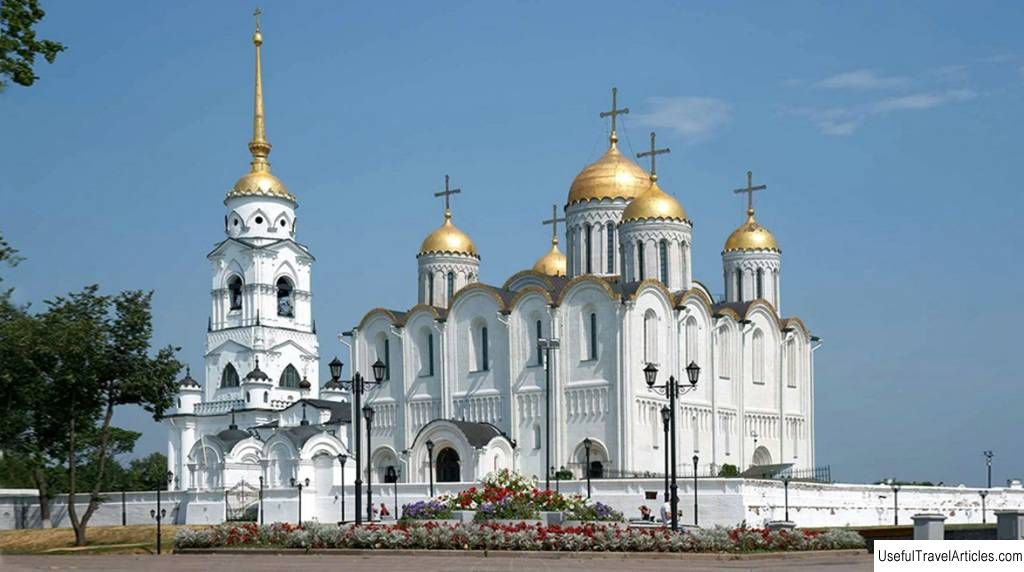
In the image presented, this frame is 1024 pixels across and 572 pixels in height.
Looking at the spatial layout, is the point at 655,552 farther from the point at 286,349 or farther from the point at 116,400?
the point at 286,349

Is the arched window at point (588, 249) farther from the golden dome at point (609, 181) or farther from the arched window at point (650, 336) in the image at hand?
the arched window at point (650, 336)

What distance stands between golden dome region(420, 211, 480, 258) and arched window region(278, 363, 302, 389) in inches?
630

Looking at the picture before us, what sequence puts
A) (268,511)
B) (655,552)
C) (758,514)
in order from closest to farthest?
(655,552), (758,514), (268,511)

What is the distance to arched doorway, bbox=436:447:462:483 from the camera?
64250 mm

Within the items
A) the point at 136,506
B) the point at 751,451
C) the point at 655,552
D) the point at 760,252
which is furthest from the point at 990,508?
the point at 655,552

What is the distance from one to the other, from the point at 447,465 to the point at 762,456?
15204 millimetres

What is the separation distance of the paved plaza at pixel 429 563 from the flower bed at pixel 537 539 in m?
0.44

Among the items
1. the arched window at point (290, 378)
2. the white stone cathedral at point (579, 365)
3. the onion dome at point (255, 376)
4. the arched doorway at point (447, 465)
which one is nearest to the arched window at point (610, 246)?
the white stone cathedral at point (579, 365)

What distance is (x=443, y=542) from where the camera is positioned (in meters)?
28.7

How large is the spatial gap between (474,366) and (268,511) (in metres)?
11.3

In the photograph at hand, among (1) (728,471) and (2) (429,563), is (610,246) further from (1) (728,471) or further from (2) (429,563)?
(2) (429,563)

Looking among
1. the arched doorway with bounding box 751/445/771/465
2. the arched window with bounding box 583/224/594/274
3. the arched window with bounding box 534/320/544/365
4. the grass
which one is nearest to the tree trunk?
the grass

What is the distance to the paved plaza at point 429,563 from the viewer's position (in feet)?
79.9

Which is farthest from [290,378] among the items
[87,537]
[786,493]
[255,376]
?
[786,493]
